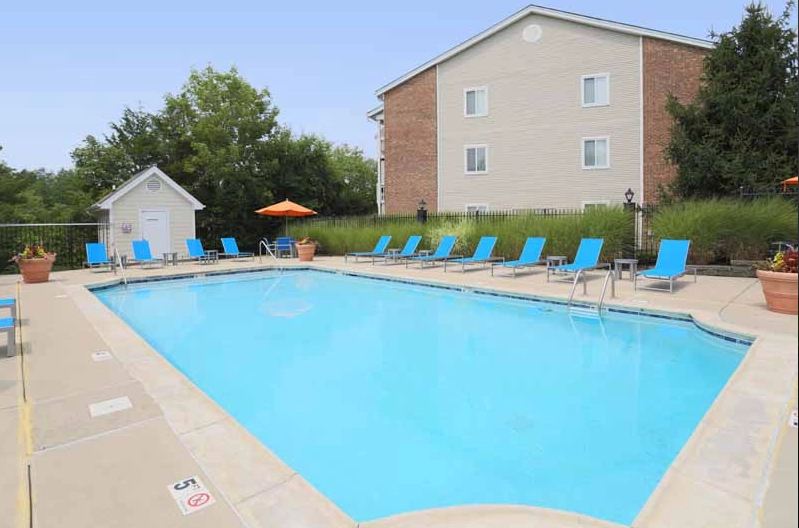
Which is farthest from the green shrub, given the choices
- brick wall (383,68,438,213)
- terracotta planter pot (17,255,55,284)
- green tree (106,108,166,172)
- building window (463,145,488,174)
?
green tree (106,108,166,172)

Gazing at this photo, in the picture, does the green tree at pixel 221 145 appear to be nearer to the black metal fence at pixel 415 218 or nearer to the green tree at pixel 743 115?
the black metal fence at pixel 415 218

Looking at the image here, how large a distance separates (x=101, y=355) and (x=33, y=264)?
8.40m

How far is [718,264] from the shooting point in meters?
12.1

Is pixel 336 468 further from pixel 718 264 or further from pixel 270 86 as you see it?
pixel 270 86

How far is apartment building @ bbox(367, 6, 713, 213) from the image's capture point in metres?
18.6

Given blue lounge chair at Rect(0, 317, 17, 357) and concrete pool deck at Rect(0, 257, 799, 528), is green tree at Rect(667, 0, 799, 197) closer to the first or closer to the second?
concrete pool deck at Rect(0, 257, 799, 528)

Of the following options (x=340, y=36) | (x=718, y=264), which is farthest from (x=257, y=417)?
(x=340, y=36)

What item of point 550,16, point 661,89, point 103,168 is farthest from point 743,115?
point 103,168

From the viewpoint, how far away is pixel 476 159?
72.3 feet

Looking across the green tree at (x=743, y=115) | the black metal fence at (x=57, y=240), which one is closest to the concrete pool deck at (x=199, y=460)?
the green tree at (x=743, y=115)

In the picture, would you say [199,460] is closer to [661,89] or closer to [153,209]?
[153,209]

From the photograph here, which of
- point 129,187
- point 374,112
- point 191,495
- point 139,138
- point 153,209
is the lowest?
point 191,495

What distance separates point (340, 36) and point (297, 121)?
9.98m

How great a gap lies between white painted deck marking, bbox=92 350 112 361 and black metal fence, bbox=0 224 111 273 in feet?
42.3
